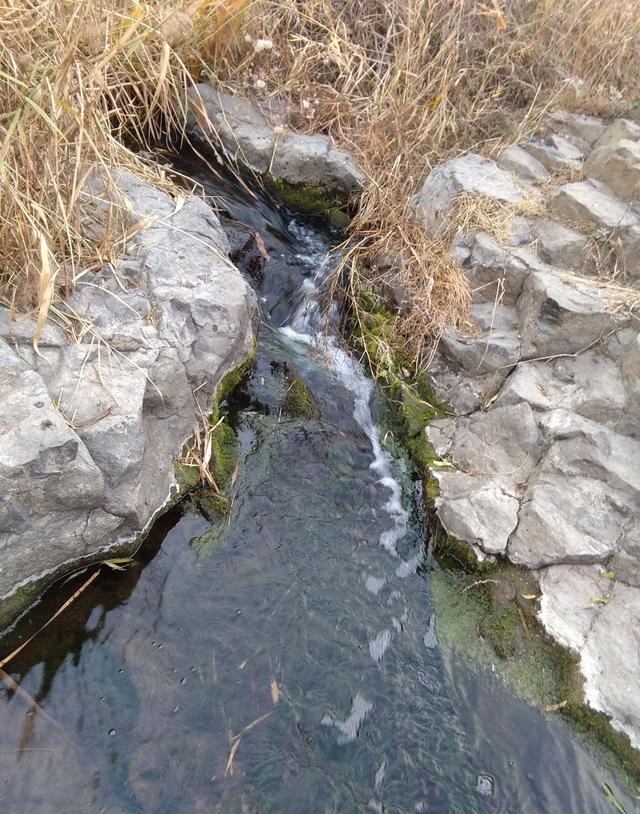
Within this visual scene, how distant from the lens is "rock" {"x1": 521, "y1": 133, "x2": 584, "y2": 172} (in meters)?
4.29

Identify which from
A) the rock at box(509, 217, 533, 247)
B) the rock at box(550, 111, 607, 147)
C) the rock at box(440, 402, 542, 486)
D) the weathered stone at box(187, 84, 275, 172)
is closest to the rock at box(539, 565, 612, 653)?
the rock at box(440, 402, 542, 486)

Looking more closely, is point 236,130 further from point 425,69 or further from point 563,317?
point 563,317

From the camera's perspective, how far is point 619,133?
13.8 ft

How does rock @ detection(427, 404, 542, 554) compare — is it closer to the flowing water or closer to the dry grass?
the flowing water

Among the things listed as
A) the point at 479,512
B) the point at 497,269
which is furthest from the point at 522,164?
the point at 479,512

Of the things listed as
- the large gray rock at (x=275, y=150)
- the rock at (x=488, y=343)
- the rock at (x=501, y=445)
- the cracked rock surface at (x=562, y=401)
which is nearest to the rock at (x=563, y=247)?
the cracked rock surface at (x=562, y=401)

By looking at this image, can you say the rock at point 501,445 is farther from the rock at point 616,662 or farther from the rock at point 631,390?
the rock at point 616,662

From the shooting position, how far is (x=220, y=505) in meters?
2.88

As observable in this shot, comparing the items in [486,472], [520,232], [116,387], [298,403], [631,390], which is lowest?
[298,403]

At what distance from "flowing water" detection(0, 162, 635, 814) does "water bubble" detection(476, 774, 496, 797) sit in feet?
0.04

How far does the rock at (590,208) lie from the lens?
369cm

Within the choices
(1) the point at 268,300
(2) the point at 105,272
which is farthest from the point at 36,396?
(1) the point at 268,300

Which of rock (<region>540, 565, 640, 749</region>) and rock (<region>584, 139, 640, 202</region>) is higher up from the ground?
rock (<region>584, 139, 640, 202</region>)

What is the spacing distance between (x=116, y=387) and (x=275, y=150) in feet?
9.67
